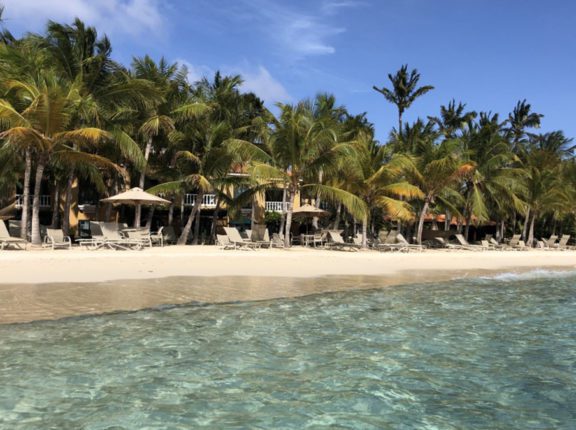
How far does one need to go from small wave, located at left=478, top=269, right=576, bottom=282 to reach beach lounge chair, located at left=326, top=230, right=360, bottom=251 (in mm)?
6986

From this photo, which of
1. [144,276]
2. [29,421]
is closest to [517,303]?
[144,276]

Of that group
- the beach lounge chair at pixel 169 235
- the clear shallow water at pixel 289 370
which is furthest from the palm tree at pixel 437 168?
the clear shallow water at pixel 289 370

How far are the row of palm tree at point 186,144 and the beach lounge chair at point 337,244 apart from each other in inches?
37.1

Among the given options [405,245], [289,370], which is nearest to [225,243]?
[405,245]

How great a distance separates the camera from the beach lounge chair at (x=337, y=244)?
21.8 m

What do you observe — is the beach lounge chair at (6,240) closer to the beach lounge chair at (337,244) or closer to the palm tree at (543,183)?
the beach lounge chair at (337,244)

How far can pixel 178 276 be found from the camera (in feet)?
38.9

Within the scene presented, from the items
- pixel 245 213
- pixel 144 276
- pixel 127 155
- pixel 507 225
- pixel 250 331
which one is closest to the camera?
pixel 250 331

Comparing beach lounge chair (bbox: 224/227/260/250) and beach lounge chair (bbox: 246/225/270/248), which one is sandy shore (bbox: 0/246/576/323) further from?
beach lounge chair (bbox: 246/225/270/248)

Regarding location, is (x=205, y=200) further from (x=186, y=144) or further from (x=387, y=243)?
(x=387, y=243)

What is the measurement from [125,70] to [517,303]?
18.4 metres

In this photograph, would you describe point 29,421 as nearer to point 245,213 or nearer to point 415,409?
point 415,409

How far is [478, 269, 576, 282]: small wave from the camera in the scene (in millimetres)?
14500

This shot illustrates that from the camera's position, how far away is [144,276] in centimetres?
1145
